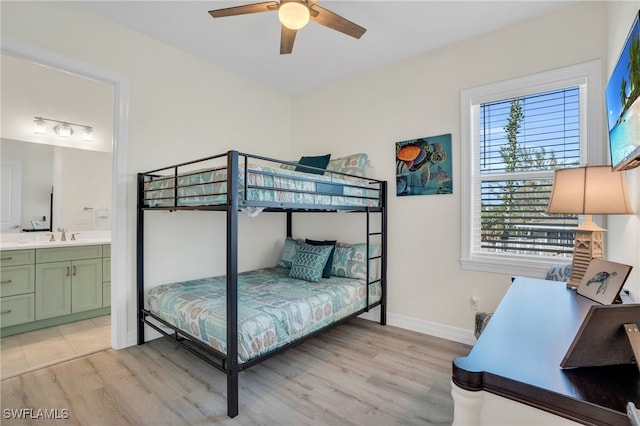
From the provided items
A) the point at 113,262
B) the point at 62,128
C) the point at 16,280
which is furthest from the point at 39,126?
the point at 113,262

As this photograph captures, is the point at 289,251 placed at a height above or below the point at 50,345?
above

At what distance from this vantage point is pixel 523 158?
2502mm

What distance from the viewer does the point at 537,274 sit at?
2.38 m

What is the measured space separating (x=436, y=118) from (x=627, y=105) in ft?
5.96

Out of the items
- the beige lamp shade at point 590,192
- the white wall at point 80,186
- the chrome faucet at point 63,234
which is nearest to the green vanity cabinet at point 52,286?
the chrome faucet at point 63,234

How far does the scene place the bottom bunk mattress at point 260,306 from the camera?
190cm

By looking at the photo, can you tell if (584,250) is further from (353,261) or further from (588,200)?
(353,261)

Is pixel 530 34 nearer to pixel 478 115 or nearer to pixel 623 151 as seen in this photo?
pixel 478 115

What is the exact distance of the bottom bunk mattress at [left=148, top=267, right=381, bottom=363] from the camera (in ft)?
6.22

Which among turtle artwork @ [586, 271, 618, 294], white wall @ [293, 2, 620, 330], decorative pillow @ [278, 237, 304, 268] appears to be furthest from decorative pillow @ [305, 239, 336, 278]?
turtle artwork @ [586, 271, 618, 294]

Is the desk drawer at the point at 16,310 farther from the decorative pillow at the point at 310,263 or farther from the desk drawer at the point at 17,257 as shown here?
the decorative pillow at the point at 310,263

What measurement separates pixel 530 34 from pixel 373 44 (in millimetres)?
1233

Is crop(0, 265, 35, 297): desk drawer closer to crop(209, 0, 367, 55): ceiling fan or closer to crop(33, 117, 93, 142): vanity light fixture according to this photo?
crop(33, 117, 93, 142): vanity light fixture

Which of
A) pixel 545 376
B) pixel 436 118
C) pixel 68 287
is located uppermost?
pixel 436 118
